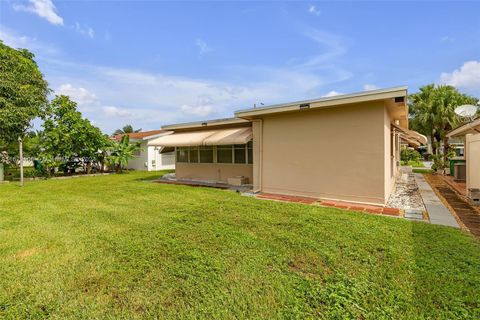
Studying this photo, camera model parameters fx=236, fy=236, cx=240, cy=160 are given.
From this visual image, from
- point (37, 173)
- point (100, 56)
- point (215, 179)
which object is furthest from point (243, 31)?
point (37, 173)

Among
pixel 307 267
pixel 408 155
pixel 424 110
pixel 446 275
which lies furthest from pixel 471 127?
pixel 408 155

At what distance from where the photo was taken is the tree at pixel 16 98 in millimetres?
20484

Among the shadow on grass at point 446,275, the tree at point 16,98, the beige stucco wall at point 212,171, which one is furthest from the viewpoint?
the tree at point 16,98

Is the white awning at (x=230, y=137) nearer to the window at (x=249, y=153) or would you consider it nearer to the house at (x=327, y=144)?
the house at (x=327, y=144)

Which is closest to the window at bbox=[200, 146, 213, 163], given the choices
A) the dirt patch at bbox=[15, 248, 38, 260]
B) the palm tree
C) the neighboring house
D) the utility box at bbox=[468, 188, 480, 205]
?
the neighboring house

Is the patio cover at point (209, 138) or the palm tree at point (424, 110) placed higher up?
the palm tree at point (424, 110)

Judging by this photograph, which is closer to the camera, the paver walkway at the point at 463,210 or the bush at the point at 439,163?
the paver walkway at the point at 463,210

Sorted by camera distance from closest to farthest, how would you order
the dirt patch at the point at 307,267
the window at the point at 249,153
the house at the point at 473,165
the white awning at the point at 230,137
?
1. the dirt patch at the point at 307,267
2. the house at the point at 473,165
3. the white awning at the point at 230,137
4. the window at the point at 249,153

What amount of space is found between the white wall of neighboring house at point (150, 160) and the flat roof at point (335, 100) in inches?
886

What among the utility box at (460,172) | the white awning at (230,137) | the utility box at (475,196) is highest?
the white awning at (230,137)

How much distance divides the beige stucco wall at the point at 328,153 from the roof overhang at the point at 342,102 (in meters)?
0.66

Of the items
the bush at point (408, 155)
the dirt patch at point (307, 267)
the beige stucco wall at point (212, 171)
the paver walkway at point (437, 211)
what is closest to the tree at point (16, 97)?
the beige stucco wall at point (212, 171)

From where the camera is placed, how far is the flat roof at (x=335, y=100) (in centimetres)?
1015

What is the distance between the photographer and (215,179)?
20266mm
